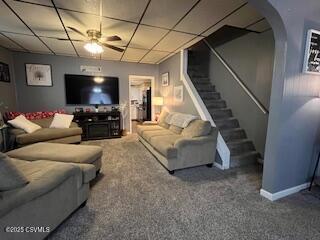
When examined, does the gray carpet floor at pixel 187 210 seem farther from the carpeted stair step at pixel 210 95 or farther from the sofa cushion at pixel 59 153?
the carpeted stair step at pixel 210 95

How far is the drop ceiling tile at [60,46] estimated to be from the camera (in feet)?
11.9

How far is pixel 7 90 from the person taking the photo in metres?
4.23

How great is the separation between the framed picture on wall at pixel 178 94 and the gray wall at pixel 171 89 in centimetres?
10

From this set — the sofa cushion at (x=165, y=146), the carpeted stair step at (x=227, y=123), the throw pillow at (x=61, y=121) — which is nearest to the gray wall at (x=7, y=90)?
the throw pillow at (x=61, y=121)

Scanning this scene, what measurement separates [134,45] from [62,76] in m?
2.61

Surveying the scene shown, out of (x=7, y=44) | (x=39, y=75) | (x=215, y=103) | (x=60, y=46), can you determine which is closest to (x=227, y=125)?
(x=215, y=103)

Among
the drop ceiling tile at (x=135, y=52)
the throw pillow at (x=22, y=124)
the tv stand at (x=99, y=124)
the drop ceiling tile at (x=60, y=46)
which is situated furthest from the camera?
the tv stand at (x=99, y=124)

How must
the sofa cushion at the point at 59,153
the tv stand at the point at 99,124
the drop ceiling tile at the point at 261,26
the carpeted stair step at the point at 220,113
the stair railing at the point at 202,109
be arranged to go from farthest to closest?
the tv stand at the point at 99,124 < the carpeted stair step at the point at 220,113 < the stair railing at the point at 202,109 < the drop ceiling tile at the point at 261,26 < the sofa cushion at the point at 59,153

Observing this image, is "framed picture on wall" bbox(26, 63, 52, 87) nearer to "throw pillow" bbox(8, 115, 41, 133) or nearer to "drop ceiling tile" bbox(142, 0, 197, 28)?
"throw pillow" bbox(8, 115, 41, 133)

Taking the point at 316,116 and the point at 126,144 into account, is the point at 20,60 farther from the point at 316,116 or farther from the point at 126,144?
the point at 316,116

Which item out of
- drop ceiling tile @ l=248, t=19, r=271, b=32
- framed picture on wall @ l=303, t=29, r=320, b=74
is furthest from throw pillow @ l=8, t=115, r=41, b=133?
framed picture on wall @ l=303, t=29, r=320, b=74

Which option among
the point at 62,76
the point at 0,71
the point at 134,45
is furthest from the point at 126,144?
the point at 0,71

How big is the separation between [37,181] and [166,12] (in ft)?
8.11

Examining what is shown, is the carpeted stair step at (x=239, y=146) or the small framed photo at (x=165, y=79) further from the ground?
the small framed photo at (x=165, y=79)
